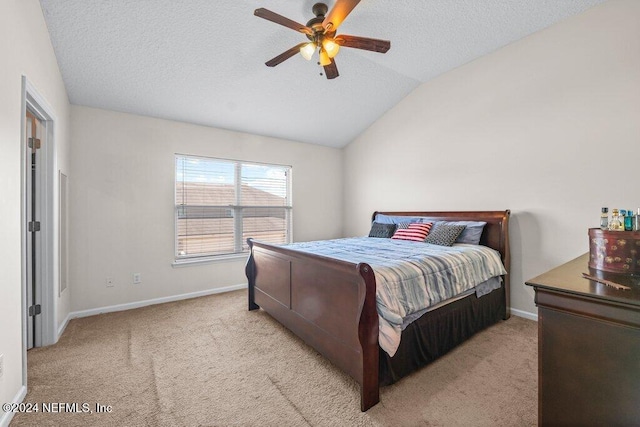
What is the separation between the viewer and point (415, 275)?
2.06 m

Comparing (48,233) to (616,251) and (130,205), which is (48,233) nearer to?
(130,205)

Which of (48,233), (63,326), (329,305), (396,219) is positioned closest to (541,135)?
(396,219)

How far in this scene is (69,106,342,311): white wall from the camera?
318 centimetres

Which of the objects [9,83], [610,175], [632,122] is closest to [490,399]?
[610,175]

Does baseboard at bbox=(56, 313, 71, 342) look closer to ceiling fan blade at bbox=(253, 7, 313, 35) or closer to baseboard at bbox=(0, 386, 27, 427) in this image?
baseboard at bbox=(0, 386, 27, 427)

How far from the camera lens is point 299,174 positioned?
16.0 ft

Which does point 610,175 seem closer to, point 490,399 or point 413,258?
point 413,258

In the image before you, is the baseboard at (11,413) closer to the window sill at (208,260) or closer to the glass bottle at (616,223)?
the window sill at (208,260)

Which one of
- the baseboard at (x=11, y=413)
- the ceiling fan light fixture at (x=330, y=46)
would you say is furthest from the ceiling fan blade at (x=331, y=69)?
the baseboard at (x=11, y=413)

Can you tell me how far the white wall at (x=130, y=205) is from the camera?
125 inches

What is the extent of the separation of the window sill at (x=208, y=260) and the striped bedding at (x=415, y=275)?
1.72 metres

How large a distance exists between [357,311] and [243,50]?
2723 millimetres

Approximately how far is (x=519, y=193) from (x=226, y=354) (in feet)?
11.3

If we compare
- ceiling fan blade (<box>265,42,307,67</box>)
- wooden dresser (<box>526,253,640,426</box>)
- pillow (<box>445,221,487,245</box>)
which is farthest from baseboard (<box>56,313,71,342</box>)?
pillow (<box>445,221,487,245</box>)
